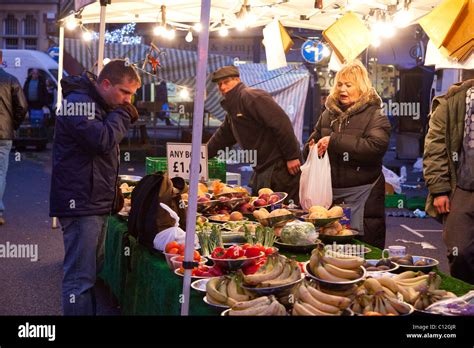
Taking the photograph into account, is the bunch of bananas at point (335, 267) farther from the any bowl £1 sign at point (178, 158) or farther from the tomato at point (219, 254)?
the any bowl £1 sign at point (178, 158)

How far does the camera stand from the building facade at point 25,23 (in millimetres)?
58312

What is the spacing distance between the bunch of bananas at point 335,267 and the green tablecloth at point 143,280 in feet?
1.78

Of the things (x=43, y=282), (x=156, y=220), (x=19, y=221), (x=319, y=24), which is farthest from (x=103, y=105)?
(x=19, y=221)

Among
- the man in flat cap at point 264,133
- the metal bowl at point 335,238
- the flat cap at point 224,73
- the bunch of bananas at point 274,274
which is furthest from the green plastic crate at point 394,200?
the bunch of bananas at point 274,274

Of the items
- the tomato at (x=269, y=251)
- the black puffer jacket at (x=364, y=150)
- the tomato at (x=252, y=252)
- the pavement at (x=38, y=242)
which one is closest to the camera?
the tomato at (x=252, y=252)

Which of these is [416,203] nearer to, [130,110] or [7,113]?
[7,113]

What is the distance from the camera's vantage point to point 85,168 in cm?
531

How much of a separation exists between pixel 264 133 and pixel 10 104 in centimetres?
465

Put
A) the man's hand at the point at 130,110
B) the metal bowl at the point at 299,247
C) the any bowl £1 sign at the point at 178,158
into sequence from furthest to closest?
1. the any bowl £1 sign at the point at 178,158
2. the man's hand at the point at 130,110
3. the metal bowl at the point at 299,247

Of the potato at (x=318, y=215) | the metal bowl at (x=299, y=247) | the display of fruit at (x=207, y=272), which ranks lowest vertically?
the display of fruit at (x=207, y=272)

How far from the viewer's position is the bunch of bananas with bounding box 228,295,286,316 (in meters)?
3.56

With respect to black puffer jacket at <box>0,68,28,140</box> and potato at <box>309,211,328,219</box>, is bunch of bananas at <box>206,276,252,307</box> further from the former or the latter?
black puffer jacket at <box>0,68,28,140</box>

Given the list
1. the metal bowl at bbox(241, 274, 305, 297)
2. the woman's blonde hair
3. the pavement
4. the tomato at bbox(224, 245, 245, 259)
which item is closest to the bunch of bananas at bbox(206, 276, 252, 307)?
the metal bowl at bbox(241, 274, 305, 297)
